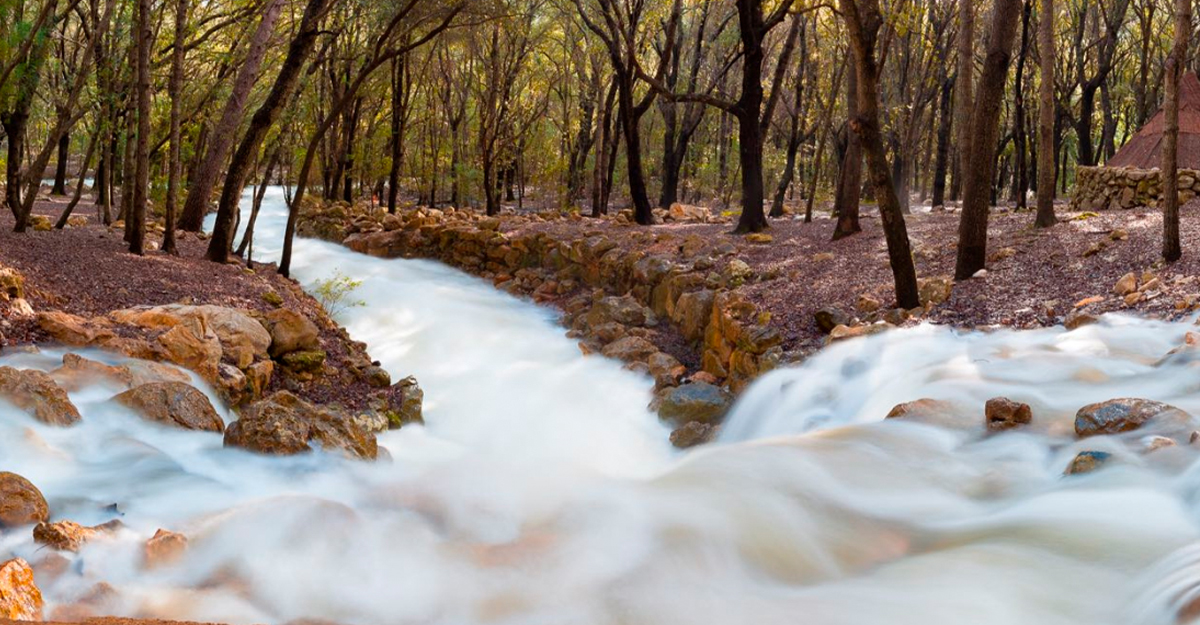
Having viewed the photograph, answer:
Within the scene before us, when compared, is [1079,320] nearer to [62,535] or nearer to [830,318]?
[830,318]

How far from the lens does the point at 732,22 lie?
24.8 meters

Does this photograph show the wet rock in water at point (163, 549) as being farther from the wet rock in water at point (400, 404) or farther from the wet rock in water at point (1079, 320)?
the wet rock in water at point (1079, 320)

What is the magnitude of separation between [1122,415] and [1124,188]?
1201 cm

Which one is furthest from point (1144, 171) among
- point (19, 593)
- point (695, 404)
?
point (19, 593)

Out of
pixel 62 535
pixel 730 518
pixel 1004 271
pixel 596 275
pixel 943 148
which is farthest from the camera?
pixel 943 148

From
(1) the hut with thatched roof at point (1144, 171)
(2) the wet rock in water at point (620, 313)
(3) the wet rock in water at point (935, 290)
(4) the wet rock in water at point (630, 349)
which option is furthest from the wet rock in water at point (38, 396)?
(1) the hut with thatched roof at point (1144, 171)

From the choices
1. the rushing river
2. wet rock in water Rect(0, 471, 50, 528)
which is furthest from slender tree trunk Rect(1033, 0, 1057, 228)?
wet rock in water Rect(0, 471, 50, 528)

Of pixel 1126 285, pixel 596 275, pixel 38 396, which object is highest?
pixel 1126 285

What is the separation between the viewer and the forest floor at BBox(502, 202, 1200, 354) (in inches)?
287

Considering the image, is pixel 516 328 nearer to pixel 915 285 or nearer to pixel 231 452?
pixel 915 285

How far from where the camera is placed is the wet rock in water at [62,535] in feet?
12.1

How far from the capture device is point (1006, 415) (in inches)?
201

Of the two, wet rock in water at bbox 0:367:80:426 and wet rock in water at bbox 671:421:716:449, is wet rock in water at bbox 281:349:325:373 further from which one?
wet rock in water at bbox 671:421:716:449

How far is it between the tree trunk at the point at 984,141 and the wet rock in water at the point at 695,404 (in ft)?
9.67
